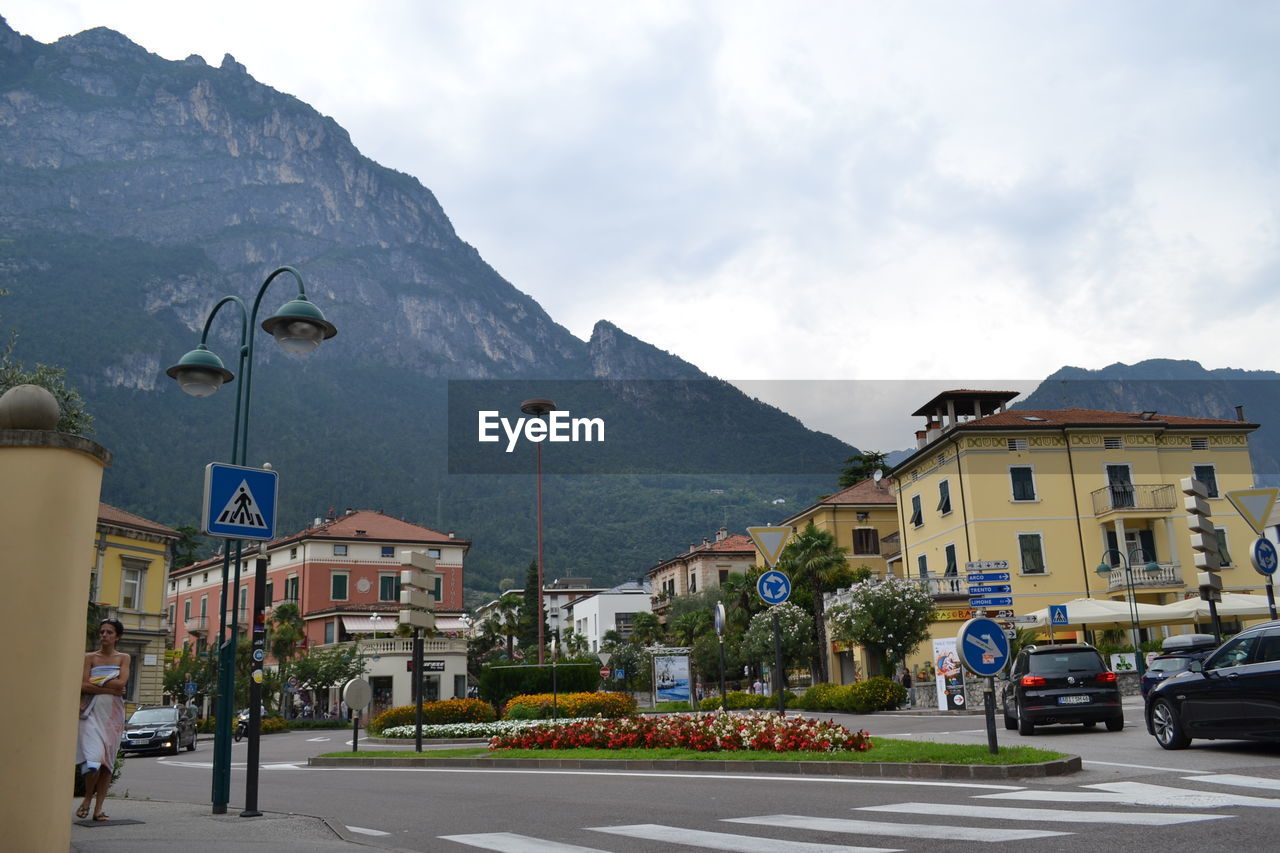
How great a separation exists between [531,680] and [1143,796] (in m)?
26.8

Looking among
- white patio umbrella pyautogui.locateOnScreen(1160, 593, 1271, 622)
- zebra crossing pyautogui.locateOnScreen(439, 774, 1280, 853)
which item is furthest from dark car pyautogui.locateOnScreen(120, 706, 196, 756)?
white patio umbrella pyautogui.locateOnScreen(1160, 593, 1271, 622)

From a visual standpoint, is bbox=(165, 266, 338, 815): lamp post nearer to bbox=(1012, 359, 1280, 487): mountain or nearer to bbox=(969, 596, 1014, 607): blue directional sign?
bbox=(969, 596, 1014, 607): blue directional sign

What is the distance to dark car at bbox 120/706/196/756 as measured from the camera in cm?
3216

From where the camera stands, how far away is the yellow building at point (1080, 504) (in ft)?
145

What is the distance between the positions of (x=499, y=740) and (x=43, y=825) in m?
15.9

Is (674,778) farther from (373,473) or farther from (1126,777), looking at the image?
(373,473)

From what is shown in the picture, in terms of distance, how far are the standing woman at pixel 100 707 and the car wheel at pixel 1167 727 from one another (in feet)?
40.6

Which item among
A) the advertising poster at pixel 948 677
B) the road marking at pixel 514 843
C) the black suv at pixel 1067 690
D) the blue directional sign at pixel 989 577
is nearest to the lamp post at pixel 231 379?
the road marking at pixel 514 843

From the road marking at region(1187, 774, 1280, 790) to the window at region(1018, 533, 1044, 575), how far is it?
3522cm

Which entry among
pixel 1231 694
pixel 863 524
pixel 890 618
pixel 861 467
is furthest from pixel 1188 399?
pixel 1231 694

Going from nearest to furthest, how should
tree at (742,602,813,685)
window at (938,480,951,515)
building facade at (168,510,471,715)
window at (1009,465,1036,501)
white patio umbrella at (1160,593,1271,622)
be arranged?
white patio umbrella at (1160,593,1271,622) < window at (1009,465,1036,501) < window at (938,480,951,515) < tree at (742,602,813,685) < building facade at (168,510,471,715)

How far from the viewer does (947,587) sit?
4297 centimetres

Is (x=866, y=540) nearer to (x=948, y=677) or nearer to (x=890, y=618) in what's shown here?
(x=890, y=618)

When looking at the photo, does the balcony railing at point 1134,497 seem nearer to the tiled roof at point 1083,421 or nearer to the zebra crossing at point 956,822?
the tiled roof at point 1083,421
